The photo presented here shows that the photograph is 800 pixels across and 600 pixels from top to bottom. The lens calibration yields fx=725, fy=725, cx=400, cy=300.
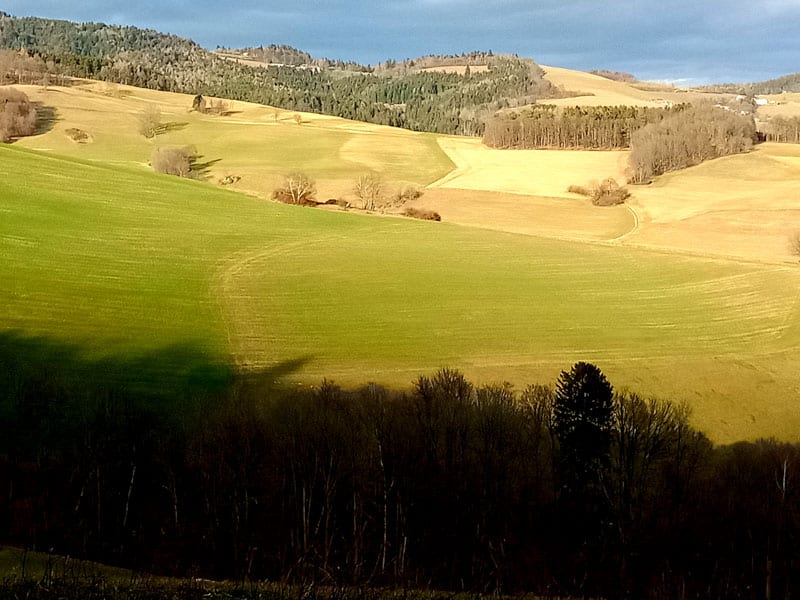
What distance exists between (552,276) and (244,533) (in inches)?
1333

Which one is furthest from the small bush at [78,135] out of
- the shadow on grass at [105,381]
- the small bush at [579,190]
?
the shadow on grass at [105,381]

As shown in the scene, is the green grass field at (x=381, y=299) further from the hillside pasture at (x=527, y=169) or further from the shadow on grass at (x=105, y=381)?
the hillside pasture at (x=527, y=169)

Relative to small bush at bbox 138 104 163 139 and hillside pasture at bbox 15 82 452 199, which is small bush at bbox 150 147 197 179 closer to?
hillside pasture at bbox 15 82 452 199

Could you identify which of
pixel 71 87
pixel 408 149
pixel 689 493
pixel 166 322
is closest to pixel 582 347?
pixel 689 493

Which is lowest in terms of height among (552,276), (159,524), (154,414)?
(159,524)

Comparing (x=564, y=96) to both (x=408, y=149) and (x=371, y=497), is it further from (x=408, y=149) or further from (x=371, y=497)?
(x=371, y=497)

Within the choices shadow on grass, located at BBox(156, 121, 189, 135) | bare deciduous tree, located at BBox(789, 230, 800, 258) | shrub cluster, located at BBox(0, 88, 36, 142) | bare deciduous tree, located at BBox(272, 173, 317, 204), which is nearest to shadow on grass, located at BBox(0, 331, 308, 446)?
bare deciduous tree, located at BBox(789, 230, 800, 258)

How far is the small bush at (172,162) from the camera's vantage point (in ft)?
289

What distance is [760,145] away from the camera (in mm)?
110875

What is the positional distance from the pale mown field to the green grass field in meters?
0.16

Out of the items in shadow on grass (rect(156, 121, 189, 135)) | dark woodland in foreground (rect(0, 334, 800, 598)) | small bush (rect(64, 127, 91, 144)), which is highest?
shadow on grass (rect(156, 121, 189, 135))

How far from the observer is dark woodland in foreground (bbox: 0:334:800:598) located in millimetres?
20625

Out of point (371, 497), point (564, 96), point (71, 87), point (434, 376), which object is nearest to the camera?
point (371, 497)

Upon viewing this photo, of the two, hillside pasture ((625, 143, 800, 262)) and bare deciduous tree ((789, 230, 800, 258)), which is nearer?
bare deciduous tree ((789, 230, 800, 258))
